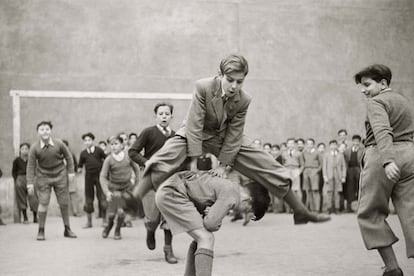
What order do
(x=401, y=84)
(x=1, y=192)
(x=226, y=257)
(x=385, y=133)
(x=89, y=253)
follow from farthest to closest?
(x=401, y=84), (x=1, y=192), (x=89, y=253), (x=226, y=257), (x=385, y=133)

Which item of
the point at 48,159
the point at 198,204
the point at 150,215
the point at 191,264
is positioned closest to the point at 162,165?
the point at 198,204

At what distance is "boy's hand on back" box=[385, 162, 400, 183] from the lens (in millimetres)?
5266

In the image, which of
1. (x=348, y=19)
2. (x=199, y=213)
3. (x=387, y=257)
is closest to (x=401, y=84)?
(x=348, y=19)

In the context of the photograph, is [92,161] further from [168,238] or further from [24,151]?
[168,238]

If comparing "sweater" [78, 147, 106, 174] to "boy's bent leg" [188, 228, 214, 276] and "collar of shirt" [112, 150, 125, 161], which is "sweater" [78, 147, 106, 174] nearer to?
"collar of shirt" [112, 150, 125, 161]

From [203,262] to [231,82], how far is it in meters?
1.41

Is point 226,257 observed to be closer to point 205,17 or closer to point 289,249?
point 289,249

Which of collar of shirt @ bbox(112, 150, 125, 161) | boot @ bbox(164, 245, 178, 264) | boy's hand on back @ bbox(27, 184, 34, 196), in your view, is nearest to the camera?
boot @ bbox(164, 245, 178, 264)

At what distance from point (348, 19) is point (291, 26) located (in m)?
1.76

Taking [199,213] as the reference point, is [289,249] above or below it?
below

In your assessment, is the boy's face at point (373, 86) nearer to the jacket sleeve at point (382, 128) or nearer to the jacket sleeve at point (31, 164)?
the jacket sleeve at point (382, 128)

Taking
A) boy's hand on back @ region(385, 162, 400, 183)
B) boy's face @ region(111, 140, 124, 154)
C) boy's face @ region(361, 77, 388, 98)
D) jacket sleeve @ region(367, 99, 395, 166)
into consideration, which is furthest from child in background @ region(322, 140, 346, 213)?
boy's hand on back @ region(385, 162, 400, 183)

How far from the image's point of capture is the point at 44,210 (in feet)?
34.1

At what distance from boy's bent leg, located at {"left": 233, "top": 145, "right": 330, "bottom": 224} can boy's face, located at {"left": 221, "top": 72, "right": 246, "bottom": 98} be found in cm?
52
